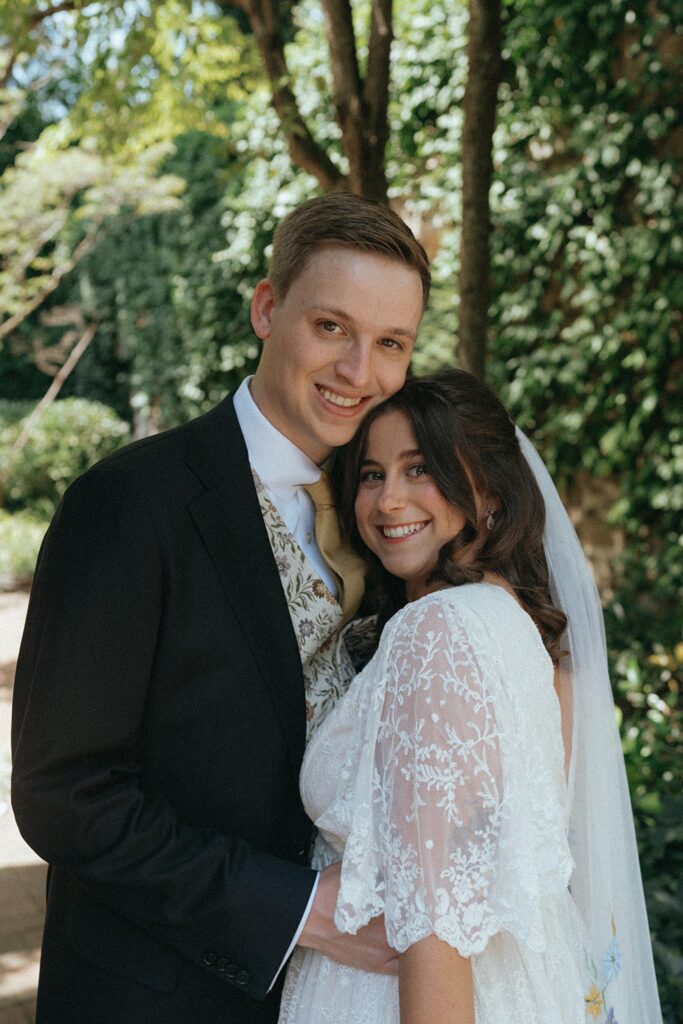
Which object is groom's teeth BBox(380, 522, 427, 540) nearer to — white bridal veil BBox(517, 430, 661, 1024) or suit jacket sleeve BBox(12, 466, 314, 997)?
white bridal veil BBox(517, 430, 661, 1024)

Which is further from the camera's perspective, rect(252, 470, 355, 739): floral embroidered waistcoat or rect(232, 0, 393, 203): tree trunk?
rect(232, 0, 393, 203): tree trunk

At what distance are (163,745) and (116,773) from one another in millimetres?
93

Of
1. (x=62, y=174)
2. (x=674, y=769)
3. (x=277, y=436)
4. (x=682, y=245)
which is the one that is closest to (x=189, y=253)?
(x=62, y=174)

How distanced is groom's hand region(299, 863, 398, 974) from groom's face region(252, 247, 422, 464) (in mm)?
812

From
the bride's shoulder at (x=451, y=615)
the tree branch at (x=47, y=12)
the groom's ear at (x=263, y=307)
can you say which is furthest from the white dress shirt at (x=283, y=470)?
the tree branch at (x=47, y=12)

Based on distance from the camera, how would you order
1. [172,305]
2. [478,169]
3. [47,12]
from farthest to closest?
[172,305], [47,12], [478,169]

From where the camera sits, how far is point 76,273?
14.8 m

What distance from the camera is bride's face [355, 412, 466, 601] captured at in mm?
1908

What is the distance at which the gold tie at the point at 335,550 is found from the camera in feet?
6.48

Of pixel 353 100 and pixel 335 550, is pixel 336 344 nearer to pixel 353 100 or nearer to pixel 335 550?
pixel 335 550

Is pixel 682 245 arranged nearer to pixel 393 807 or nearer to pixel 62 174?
pixel 393 807

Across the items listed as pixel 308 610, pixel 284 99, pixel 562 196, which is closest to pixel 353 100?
pixel 284 99

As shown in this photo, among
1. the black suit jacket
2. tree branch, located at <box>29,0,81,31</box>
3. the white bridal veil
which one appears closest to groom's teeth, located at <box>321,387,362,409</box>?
the black suit jacket

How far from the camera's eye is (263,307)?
2.01 m
